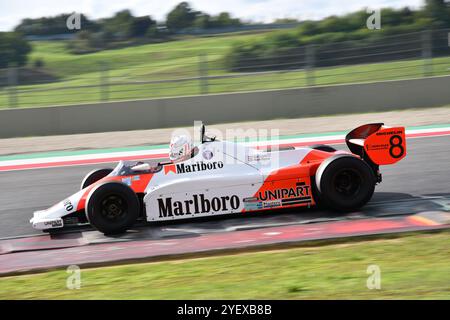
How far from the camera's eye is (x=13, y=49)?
30328mm

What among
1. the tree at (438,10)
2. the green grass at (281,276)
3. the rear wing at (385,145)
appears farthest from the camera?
the tree at (438,10)

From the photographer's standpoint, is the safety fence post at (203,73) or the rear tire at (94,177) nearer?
the rear tire at (94,177)

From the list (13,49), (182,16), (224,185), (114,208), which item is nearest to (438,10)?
(182,16)

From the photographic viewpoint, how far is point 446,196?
9.52 metres

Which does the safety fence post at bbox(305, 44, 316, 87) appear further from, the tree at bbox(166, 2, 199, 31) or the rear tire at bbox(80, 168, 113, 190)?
the tree at bbox(166, 2, 199, 31)

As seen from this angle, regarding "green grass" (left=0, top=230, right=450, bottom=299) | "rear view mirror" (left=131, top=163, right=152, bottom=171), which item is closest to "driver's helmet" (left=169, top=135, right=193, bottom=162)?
"rear view mirror" (left=131, top=163, right=152, bottom=171)

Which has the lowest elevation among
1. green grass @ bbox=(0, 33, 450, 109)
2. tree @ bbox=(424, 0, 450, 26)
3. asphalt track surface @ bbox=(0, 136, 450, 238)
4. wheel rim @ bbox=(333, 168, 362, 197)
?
asphalt track surface @ bbox=(0, 136, 450, 238)

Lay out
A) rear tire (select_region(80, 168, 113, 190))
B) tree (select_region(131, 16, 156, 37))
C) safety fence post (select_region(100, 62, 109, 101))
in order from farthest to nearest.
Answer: tree (select_region(131, 16, 156, 37)) → safety fence post (select_region(100, 62, 109, 101)) → rear tire (select_region(80, 168, 113, 190))

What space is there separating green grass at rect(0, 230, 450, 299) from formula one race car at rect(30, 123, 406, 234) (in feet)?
4.00

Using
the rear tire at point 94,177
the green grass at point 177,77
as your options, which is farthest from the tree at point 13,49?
the rear tire at point 94,177

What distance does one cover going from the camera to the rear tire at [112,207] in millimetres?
8398

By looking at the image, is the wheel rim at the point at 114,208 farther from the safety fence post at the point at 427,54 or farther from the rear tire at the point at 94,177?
the safety fence post at the point at 427,54

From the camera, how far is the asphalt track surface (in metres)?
8.93

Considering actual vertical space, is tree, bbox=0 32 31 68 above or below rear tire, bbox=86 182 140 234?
above
